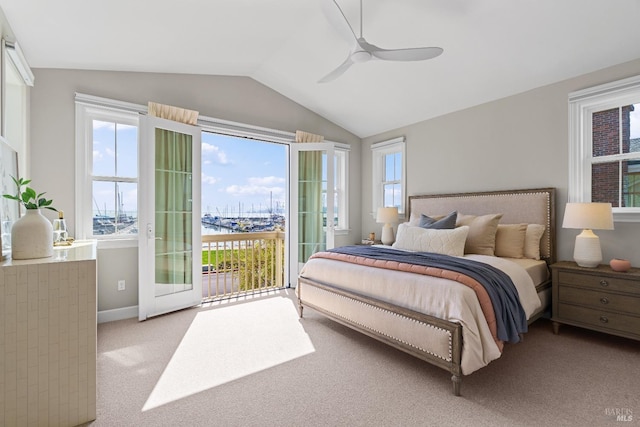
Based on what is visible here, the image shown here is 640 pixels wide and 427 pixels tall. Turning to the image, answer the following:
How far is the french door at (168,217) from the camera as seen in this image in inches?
138

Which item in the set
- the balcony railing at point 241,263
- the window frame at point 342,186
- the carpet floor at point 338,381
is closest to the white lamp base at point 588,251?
the carpet floor at point 338,381

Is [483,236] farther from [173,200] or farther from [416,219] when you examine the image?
[173,200]

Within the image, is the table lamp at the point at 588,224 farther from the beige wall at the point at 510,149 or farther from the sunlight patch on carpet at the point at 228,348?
the sunlight patch on carpet at the point at 228,348

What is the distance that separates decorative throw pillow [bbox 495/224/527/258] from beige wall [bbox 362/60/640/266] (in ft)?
1.39

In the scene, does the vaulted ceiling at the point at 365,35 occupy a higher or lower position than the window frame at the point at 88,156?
higher

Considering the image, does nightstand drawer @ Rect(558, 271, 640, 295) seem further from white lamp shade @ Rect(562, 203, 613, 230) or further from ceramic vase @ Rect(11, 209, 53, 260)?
ceramic vase @ Rect(11, 209, 53, 260)

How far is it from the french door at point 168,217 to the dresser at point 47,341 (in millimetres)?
1739

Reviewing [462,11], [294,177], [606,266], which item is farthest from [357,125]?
[606,266]

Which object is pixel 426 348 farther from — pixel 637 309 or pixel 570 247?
pixel 570 247

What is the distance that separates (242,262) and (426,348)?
3294mm

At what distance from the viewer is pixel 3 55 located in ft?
7.38

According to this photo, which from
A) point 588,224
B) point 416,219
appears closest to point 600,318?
point 588,224

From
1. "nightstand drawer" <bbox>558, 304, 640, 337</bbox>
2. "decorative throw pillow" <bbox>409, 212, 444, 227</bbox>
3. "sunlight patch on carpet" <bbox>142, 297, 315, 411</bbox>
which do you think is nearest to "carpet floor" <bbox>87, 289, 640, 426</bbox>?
"sunlight patch on carpet" <bbox>142, 297, 315, 411</bbox>

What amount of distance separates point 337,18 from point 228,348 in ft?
9.19
